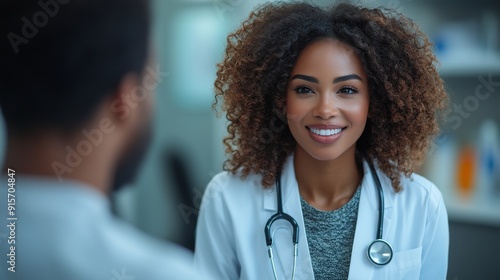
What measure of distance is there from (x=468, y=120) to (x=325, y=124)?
84 centimetres

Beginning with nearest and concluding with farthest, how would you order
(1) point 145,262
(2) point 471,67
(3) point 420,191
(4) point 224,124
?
(1) point 145,262 → (3) point 420,191 → (2) point 471,67 → (4) point 224,124

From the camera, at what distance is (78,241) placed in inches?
23.9

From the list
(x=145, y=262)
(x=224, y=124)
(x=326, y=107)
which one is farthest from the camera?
(x=224, y=124)

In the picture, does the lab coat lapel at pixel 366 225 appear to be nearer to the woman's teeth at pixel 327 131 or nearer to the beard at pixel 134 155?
the woman's teeth at pixel 327 131

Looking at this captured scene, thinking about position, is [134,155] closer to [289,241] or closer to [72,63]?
[72,63]

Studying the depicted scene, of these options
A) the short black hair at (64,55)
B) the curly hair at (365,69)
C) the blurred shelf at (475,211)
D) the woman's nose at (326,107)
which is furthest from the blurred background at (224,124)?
the short black hair at (64,55)

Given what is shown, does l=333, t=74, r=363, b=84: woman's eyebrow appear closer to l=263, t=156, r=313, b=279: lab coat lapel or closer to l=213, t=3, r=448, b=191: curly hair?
l=213, t=3, r=448, b=191: curly hair

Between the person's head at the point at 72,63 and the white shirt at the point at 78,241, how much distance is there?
0.22 feet

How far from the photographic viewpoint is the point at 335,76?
1.02 metres

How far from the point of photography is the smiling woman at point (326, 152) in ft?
3.43

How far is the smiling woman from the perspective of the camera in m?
1.04

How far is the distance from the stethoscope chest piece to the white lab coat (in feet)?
0.04

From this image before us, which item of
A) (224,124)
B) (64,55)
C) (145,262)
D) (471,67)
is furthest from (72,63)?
(471,67)

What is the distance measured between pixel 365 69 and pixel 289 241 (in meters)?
0.36
